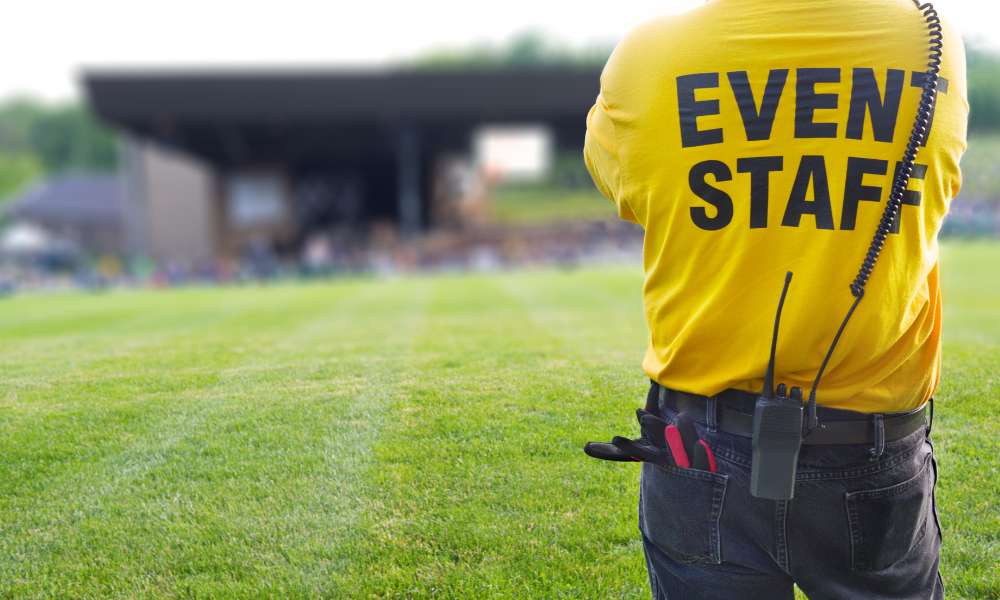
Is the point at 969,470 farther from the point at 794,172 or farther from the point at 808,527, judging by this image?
the point at 794,172

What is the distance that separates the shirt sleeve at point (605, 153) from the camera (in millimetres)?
2012

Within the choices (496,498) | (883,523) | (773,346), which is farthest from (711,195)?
(496,498)

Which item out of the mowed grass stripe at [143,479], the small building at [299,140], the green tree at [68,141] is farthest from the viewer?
the green tree at [68,141]

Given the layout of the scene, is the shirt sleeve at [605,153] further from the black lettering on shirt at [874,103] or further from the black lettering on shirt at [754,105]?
the black lettering on shirt at [874,103]

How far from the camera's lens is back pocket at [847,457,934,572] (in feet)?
6.21

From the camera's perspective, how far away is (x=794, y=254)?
6.10 feet

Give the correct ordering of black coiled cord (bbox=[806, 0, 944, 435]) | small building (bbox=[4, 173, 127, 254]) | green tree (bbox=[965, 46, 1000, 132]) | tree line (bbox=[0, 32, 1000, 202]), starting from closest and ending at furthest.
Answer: black coiled cord (bbox=[806, 0, 944, 435]) < green tree (bbox=[965, 46, 1000, 132]) < small building (bbox=[4, 173, 127, 254]) < tree line (bbox=[0, 32, 1000, 202])

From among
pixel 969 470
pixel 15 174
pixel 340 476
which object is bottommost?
pixel 969 470

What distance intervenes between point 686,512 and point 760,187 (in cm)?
77

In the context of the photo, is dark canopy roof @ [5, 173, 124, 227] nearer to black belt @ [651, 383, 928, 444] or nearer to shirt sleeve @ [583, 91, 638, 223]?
shirt sleeve @ [583, 91, 638, 223]

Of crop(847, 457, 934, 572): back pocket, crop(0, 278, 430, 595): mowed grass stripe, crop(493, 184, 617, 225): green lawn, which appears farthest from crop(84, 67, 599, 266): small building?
crop(847, 457, 934, 572): back pocket

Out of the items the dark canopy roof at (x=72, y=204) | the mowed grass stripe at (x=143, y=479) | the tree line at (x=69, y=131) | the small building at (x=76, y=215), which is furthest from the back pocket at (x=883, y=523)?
the dark canopy roof at (x=72, y=204)

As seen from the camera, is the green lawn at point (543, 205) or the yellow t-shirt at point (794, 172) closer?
the yellow t-shirt at point (794, 172)

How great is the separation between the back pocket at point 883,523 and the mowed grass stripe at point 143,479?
1.42 m
